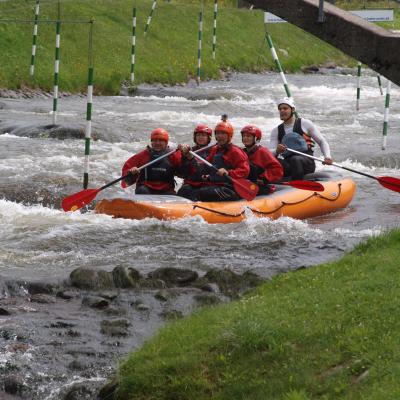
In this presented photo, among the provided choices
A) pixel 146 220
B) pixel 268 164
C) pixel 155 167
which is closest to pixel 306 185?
pixel 268 164

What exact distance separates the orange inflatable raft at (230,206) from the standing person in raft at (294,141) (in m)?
0.40

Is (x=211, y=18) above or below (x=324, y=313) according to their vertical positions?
above

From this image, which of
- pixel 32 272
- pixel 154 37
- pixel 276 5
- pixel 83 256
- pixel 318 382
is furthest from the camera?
pixel 154 37

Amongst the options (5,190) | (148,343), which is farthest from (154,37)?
(148,343)

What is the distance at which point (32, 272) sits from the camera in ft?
29.9

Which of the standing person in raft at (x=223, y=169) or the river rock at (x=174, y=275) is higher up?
the standing person in raft at (x=223, y=169)

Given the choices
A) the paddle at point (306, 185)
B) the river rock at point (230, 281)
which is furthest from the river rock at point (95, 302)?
the paddle at point (306, 185)

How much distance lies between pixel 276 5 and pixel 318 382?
1974mm

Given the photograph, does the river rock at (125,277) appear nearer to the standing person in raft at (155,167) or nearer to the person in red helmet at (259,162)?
the standing person in raft at (155,167)

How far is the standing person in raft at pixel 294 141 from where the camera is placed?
43.6ft

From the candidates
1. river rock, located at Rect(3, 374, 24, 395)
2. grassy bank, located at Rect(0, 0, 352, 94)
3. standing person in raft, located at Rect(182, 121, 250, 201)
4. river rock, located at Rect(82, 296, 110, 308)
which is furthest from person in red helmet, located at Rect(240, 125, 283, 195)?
grassy bank, located at Rect(0, 0, 352, 94)

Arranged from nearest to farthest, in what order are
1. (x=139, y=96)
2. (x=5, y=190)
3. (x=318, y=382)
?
(x=318, y=382) < (x=5, y=190) < (x=139, y=96)

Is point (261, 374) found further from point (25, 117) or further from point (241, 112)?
point (241, 112)

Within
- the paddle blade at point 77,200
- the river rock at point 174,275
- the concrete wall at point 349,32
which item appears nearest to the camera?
the concrete wall at point 349,32
